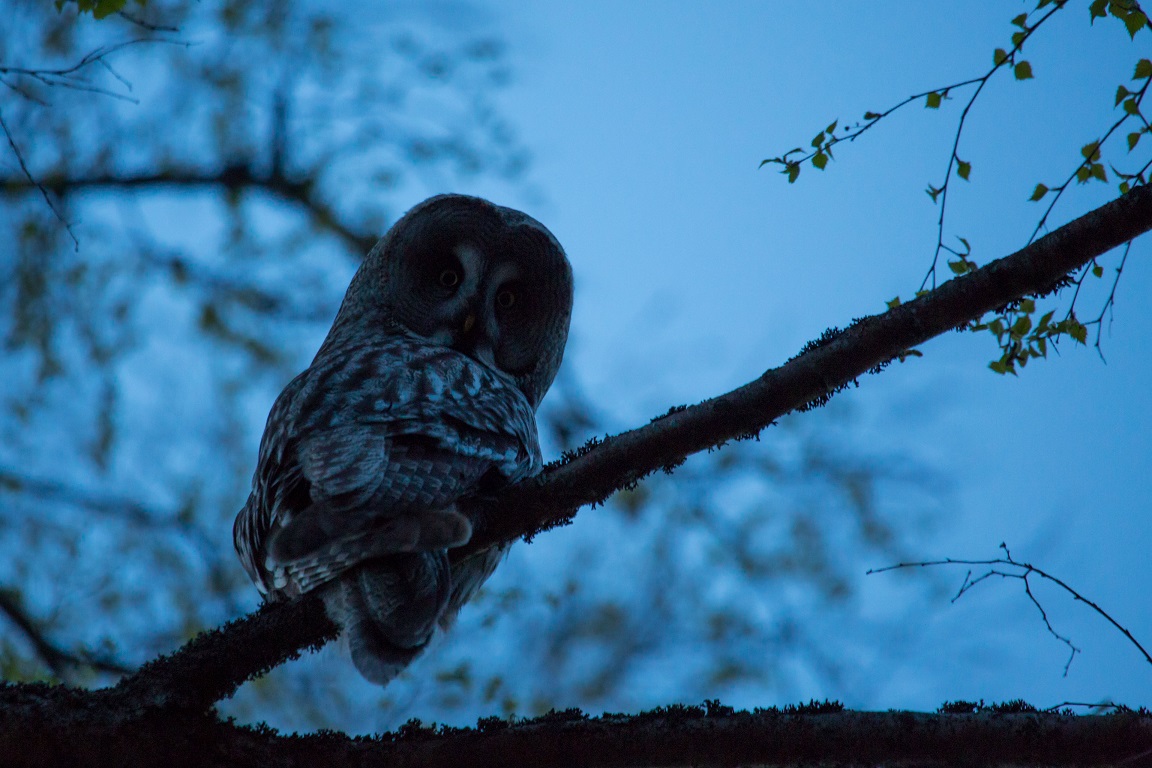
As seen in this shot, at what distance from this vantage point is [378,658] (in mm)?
2592

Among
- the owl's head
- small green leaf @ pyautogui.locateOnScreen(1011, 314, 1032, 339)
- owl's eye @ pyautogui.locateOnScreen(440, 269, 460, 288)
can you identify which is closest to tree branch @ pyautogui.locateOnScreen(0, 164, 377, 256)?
the owl's head

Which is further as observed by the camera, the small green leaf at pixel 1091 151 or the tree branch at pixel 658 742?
the small green leaf at pixel 1091 151

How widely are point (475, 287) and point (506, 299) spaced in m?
0.24

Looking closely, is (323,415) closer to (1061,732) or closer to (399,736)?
(399,736)

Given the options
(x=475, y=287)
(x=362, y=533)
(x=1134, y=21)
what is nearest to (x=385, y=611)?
(x=362, y=533)

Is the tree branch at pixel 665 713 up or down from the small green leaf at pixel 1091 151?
down

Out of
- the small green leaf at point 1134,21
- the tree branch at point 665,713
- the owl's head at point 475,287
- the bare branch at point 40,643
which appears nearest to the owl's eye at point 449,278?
the owl's head at point 475,287

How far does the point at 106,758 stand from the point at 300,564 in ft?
2.04

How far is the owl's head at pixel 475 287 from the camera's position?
177 inches

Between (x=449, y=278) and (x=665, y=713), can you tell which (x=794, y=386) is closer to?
(x=665, y=713)

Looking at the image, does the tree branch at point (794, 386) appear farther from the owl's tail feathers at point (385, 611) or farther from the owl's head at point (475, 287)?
the owl's head at point (475, 287)

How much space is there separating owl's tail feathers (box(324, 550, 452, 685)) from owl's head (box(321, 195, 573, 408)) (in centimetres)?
184

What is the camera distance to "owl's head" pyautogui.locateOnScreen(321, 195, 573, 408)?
14.7ft

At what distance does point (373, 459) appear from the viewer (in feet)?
9.05
